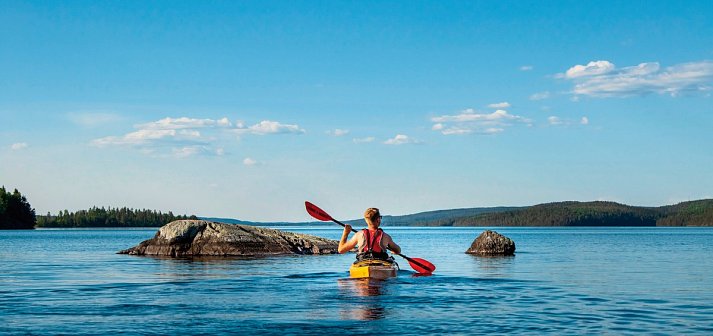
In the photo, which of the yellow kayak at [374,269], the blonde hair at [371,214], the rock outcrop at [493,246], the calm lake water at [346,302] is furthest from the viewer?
the rock outcrop at [493,246]

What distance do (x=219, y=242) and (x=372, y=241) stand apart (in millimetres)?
22992

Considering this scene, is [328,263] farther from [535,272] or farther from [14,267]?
[14,267]

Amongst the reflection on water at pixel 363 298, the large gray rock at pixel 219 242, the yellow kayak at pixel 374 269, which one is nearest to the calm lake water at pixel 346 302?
the reflection on water at pixel 363 298

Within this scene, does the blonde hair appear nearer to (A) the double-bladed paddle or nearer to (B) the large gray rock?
(A) the double-bladed paddle

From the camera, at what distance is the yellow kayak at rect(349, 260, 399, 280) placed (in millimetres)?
24672

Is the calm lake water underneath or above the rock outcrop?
underneath

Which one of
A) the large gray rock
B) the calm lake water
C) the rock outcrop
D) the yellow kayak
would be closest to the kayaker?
the yellow kayak

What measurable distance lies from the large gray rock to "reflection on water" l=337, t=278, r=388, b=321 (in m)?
20.2

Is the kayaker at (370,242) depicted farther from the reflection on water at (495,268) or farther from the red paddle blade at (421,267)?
the reflection on water at (495,268)

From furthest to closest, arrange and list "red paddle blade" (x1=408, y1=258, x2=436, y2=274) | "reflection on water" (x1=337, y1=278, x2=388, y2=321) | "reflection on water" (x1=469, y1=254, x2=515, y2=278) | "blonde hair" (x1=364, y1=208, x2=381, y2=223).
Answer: "reflection on water" (x1=469, y1=254, x2=515, y2=278) → "red paddle blade" (x1=408, y1=258, x2=436, y2=274) → "blonde hair" (x1=364, y1=208, x2=381, y2=223) → "reflection on water" (x1=337, y1=278, x2=388, y2=321)

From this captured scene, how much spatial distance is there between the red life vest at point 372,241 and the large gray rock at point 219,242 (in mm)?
22234

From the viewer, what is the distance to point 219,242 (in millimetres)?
45562

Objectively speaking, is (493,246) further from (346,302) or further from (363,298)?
(346,302)

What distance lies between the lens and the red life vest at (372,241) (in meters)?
24.1
